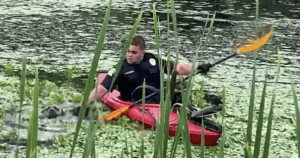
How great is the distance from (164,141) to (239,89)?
6.63 metres

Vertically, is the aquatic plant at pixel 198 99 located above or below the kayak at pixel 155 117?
below

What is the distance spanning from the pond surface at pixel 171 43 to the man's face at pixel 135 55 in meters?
0.84

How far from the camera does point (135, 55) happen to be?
5.27 metres

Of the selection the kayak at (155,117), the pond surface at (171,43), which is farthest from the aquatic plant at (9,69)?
the kayak at (155,117)

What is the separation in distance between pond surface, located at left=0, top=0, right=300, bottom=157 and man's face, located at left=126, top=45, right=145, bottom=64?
2.76 ft

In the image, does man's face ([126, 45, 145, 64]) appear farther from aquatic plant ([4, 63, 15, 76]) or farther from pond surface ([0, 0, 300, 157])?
aquatic plant ([4, 63, 15, 76])

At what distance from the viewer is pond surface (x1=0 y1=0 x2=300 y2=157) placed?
676 centimetres

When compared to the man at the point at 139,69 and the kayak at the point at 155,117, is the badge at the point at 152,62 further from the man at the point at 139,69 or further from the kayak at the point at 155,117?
the kayak at the point at 155,117

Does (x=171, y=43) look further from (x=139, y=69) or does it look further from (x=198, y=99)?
(x=139, y=69)

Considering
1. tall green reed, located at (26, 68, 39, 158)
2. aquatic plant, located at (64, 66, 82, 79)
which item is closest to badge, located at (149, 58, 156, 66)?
aquatic plant, located at (64, 66, 82, 79)

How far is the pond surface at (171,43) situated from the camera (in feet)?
22.2

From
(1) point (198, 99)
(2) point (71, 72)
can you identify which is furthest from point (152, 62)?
(2) point (71, 72)

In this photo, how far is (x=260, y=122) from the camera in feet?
3.31

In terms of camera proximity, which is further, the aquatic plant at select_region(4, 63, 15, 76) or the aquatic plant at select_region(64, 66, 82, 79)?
the aquatic plant at select_region(64, 66, 82, 79)
